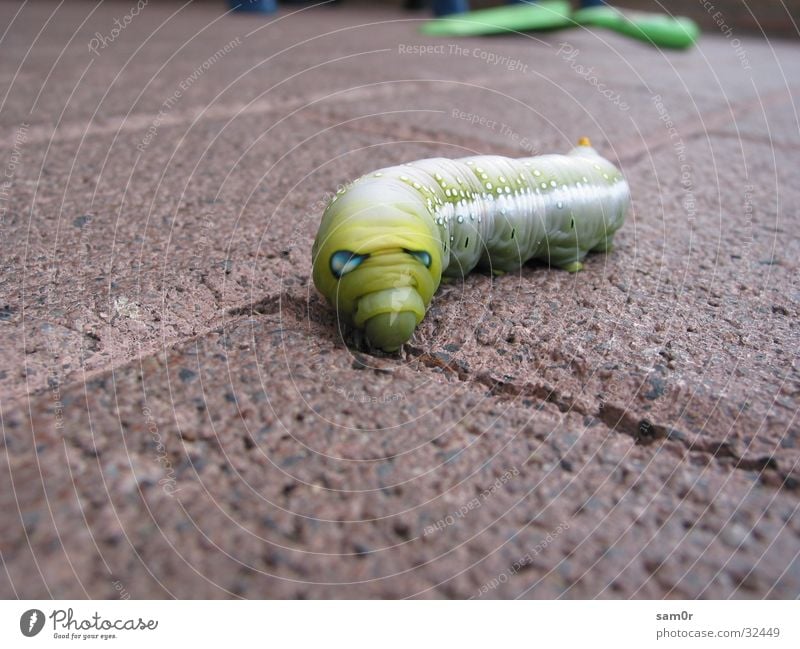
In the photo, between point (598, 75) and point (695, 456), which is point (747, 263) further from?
point (598, 75)

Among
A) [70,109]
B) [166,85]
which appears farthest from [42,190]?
[166,85]

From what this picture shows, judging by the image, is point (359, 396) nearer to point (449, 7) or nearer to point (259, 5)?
point (259, 5)

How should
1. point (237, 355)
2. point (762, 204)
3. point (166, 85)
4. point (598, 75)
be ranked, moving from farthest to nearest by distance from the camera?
1. point (598, 75)
2. point (166, 85)
3. point (762, 204)
4. point (237, 355)

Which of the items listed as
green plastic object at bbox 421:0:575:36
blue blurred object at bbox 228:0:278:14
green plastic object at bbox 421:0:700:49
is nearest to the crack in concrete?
green plastic object at bbox 421:0:700:49

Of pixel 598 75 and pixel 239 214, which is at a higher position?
pixel 598 75

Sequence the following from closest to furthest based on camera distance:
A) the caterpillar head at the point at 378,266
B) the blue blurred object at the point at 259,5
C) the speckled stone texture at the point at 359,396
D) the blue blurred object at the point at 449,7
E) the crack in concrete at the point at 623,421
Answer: the speckled stone texture at the point at 359,396, the crack in concrete at the point at 623,421, the caterpillar head at the point at 378,266, the blue blurred object at the point at 259,5, the blue blurred object at the point at 449,7

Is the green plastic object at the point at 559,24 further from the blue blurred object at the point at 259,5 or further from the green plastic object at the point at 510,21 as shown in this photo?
the blue blurred object at the point at 259,5

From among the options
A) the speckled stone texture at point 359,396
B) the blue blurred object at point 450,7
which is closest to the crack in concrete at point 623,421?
the speckled stone texture at point 359,396
